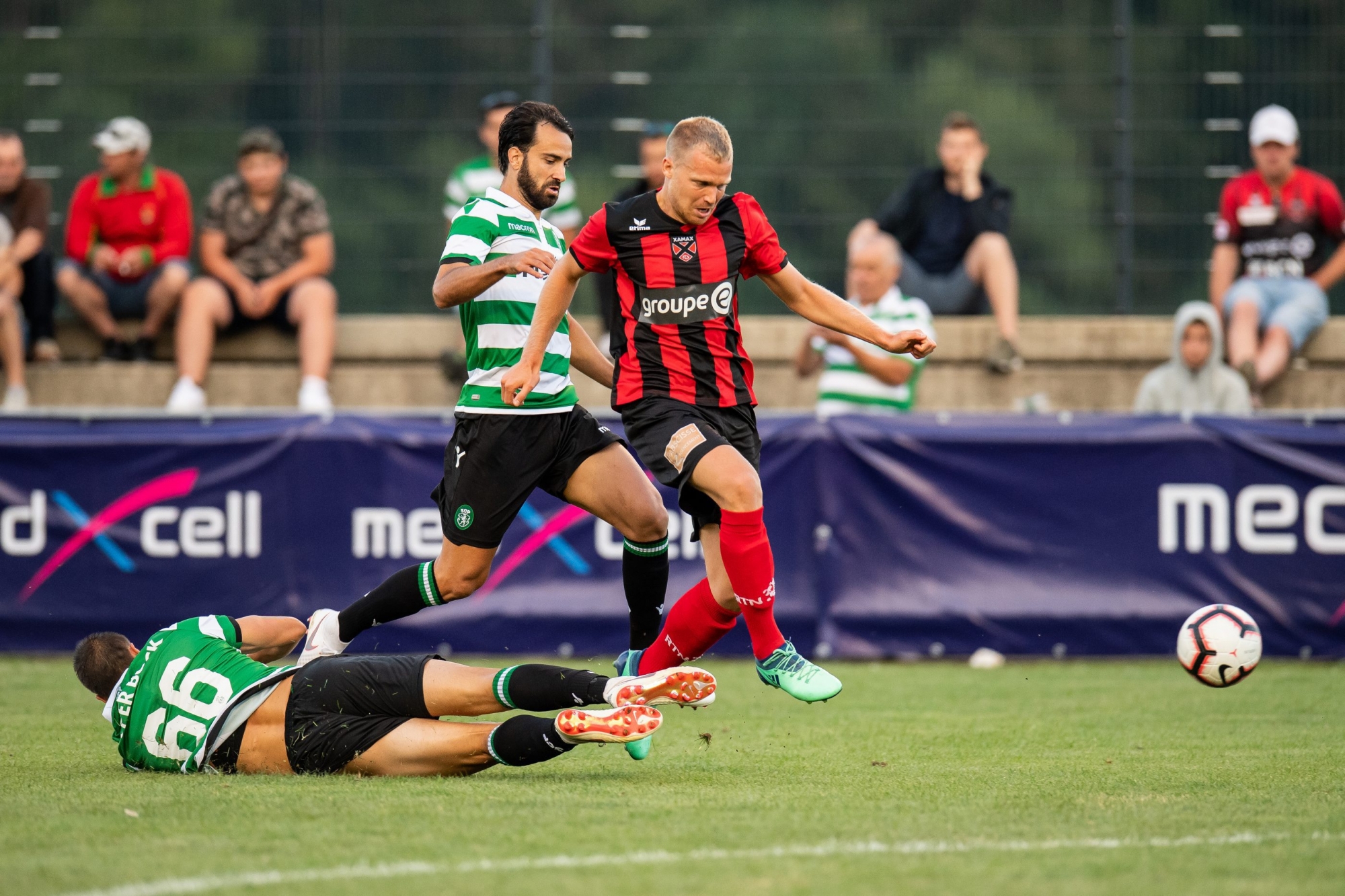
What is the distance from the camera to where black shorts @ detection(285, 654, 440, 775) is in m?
5.14

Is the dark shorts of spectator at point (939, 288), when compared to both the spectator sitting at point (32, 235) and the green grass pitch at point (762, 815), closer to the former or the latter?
the green grass pitch at point (762, 815)

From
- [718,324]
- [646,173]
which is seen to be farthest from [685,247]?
[646,173]

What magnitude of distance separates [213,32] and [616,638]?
19.0 ft

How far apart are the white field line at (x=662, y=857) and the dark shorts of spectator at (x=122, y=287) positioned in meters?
7.99

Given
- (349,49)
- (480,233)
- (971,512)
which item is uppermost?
(349,49)

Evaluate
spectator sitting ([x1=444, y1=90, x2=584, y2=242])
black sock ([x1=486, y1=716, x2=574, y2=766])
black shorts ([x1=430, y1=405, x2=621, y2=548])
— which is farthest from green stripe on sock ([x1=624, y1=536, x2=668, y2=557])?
spectator sitting ([x1=444, y1=90, x2=584, y2=242])

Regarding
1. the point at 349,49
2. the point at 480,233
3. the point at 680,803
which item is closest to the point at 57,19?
the point at 349,49

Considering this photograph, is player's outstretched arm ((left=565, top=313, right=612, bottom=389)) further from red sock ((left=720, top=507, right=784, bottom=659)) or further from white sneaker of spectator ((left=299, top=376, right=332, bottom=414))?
white sneaker of spectator ((left=299, top=376, right=332, bottom=414))

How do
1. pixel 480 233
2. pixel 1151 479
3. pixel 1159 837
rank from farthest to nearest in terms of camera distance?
pixel 1151 479, pixel 480 233, pixel 1159 837

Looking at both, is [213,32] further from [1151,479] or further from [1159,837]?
[1159,837]

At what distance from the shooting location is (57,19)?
11.9 metres

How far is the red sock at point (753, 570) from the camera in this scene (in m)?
5.56

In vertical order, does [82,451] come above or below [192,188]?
below

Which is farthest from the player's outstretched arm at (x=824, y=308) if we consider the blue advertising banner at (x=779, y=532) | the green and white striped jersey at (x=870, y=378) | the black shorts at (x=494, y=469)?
the green and white striped jersey at (x=870, y=378)
